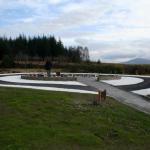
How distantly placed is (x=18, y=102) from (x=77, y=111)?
2.85 metres

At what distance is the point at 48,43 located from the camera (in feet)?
291

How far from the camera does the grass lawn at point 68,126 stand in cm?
1036

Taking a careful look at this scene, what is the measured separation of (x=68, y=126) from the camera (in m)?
12.5

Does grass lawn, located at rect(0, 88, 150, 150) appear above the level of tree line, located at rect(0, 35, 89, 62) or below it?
below

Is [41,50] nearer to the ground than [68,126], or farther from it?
farther from it

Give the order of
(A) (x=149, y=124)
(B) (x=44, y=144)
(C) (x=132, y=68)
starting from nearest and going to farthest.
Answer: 1. (B) (x=44, y=144)
2. (A) (x=149, y=124)
3. (C) (x=132, y=68)

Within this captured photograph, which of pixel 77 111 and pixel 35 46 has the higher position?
pixel 35 46

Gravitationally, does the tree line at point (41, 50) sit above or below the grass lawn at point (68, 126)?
above

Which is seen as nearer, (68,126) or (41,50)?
(68,126)

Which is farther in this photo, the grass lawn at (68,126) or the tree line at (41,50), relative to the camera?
the tree line at (41,50)

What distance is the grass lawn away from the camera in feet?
34.0

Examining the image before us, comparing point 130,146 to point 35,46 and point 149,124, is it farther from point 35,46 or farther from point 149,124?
point 35,46

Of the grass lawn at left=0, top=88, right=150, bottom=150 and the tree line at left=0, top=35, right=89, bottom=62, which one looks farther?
the tree line at left=0, top=35, right=89, bottom=62

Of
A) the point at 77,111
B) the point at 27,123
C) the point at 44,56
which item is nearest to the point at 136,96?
the point at 77,111
